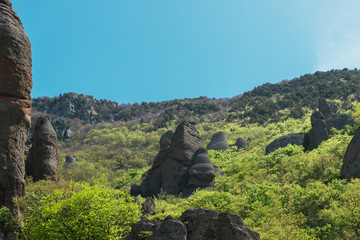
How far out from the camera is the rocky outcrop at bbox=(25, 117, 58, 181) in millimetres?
33547

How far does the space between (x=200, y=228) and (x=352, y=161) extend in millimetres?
20747

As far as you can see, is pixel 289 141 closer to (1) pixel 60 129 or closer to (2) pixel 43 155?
(2) pixel 43 155

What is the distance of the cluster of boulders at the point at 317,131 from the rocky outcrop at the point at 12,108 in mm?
36155

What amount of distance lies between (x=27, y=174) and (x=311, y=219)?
28815 millimetres

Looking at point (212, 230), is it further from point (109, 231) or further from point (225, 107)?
point (225, 107)

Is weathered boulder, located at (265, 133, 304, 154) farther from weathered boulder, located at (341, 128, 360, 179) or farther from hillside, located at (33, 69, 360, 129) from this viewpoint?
hillside, located at (33, 69, 360, 129)

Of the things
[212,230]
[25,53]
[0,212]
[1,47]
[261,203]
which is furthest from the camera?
[261,203]

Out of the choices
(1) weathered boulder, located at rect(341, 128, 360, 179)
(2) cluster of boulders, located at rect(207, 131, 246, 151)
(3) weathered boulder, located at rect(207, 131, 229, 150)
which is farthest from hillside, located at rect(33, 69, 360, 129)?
(1) weathered boulder, located at rect(341, 128, 360, 179)

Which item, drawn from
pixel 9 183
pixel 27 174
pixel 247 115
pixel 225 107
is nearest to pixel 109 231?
pixel 9 183

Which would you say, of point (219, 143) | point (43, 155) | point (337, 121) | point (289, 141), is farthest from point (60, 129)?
point (337, 121)

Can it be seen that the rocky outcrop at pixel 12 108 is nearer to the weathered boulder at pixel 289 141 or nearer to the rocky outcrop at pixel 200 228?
the rocky outcrop at pixel 200 228

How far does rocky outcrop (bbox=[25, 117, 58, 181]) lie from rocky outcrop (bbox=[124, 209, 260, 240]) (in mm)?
22860

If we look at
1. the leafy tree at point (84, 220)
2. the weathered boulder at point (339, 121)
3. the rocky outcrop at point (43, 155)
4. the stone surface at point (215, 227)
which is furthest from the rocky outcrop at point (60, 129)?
the stone surface at point (215, 227)

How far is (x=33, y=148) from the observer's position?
117 ft
